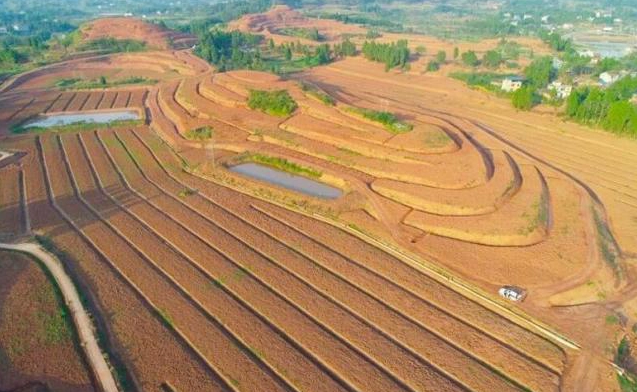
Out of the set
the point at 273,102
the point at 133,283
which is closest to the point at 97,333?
the point at 133,283

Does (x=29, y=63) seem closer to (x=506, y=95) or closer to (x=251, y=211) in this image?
(x=251, y=211)

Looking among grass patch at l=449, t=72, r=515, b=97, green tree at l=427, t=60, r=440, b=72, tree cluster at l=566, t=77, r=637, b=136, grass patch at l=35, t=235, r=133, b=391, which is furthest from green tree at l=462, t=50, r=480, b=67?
grass patch at l=35, t=235, r=133, b=391

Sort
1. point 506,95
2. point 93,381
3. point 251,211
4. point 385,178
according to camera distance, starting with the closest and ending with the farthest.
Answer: point 93,381
point 251,211
point 385,178
point 506,95

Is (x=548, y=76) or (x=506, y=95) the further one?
(x=548, y=76)

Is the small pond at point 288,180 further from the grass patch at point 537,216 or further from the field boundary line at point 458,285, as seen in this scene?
the grass patch at point 537,216

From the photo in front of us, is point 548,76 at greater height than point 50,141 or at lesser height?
greater

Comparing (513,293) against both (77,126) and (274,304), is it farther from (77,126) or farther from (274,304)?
(77,126)

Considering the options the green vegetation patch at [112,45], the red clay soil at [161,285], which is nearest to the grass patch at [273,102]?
the red clay soil at [161,285]

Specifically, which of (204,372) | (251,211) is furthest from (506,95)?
(204,372)
